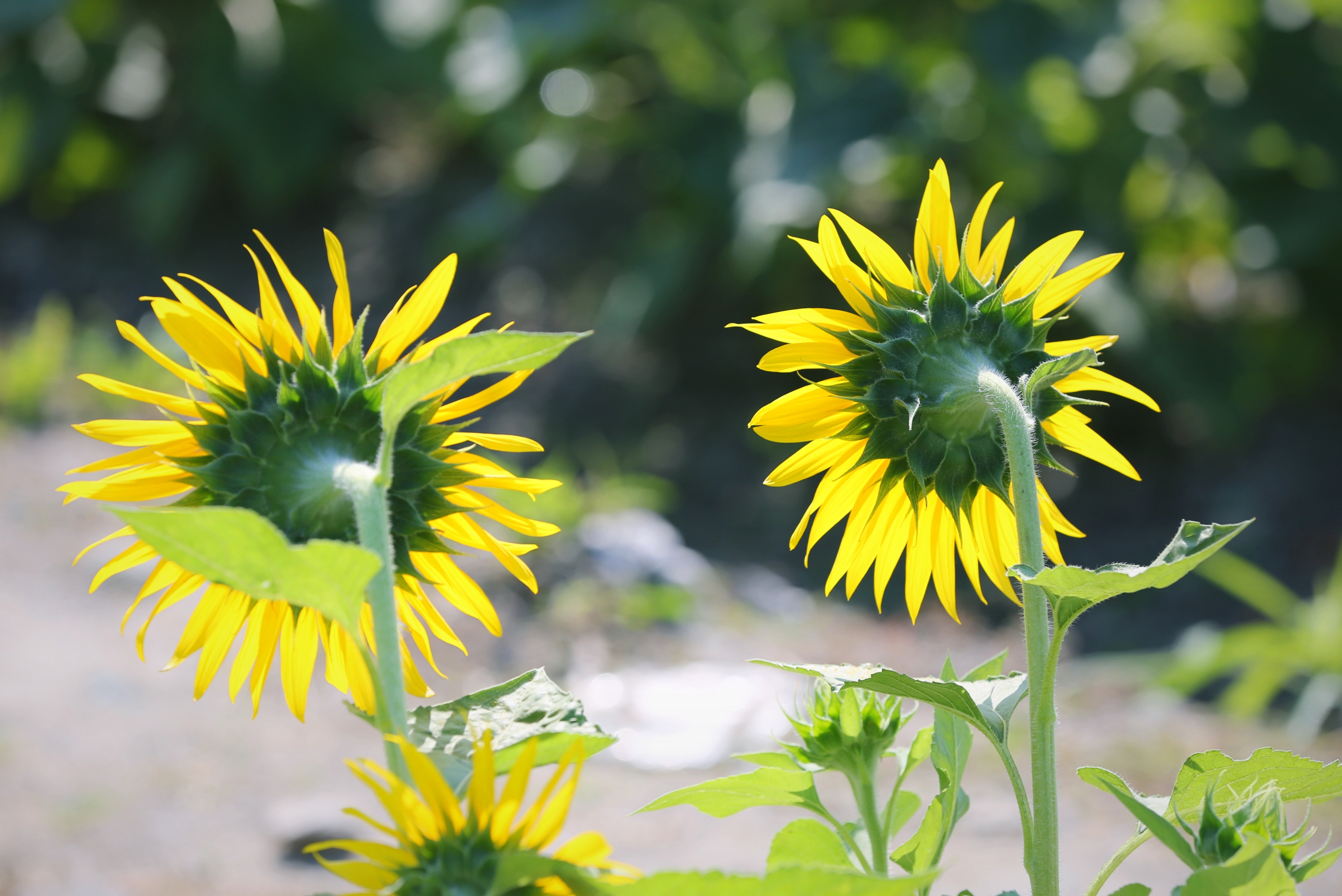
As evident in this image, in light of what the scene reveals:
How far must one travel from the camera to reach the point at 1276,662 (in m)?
2.45

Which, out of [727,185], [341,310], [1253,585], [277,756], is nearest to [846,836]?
[341,310]

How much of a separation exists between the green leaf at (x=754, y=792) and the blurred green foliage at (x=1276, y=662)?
6.98ft

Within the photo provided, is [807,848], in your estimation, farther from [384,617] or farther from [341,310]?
[341,310]

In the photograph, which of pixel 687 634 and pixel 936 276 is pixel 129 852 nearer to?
pixel 687 634

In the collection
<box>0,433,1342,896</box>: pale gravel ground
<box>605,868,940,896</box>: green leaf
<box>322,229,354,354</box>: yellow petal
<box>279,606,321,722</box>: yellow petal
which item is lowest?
<box>605,868,940,896</box>: green leaf

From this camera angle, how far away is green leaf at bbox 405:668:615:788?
43 centimetres

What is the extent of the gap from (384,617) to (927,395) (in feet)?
0.88

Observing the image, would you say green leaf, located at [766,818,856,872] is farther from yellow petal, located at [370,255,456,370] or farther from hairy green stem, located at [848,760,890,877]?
yellow petal, located at [370,255,456,370]

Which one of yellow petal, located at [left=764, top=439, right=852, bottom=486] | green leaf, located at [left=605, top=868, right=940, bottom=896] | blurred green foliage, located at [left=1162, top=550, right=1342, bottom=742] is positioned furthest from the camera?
blurred green foliage, located at [left=1162, top=550, right=1342, bottom=742]

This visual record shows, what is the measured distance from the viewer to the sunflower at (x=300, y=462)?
0.52 m

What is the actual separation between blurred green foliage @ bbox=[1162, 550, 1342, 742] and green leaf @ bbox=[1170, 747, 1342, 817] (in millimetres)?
2079

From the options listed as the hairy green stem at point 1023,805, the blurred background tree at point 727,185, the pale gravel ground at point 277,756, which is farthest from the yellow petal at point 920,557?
the blurred background tree at point 727,185

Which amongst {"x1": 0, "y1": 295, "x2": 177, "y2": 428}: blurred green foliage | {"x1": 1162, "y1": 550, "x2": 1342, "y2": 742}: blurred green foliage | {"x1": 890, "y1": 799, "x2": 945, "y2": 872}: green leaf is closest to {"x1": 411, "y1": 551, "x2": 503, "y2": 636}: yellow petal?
{"x1": 890, "y1": 799, "x2": 945, "y2": 872}: green leaf

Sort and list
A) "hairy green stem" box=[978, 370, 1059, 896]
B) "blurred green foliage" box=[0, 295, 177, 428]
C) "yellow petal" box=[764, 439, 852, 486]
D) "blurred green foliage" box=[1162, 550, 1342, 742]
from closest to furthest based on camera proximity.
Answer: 1. "hairy green stem" box=[978, 370, 1059, 896]
2. "yellow petal" box=[764, 439, 852, 486]
3. "blurred green foliage" box=[1162, 550, 1342, 742]
4. "blurred green foliage" box=[0, 295, 177, 428]
